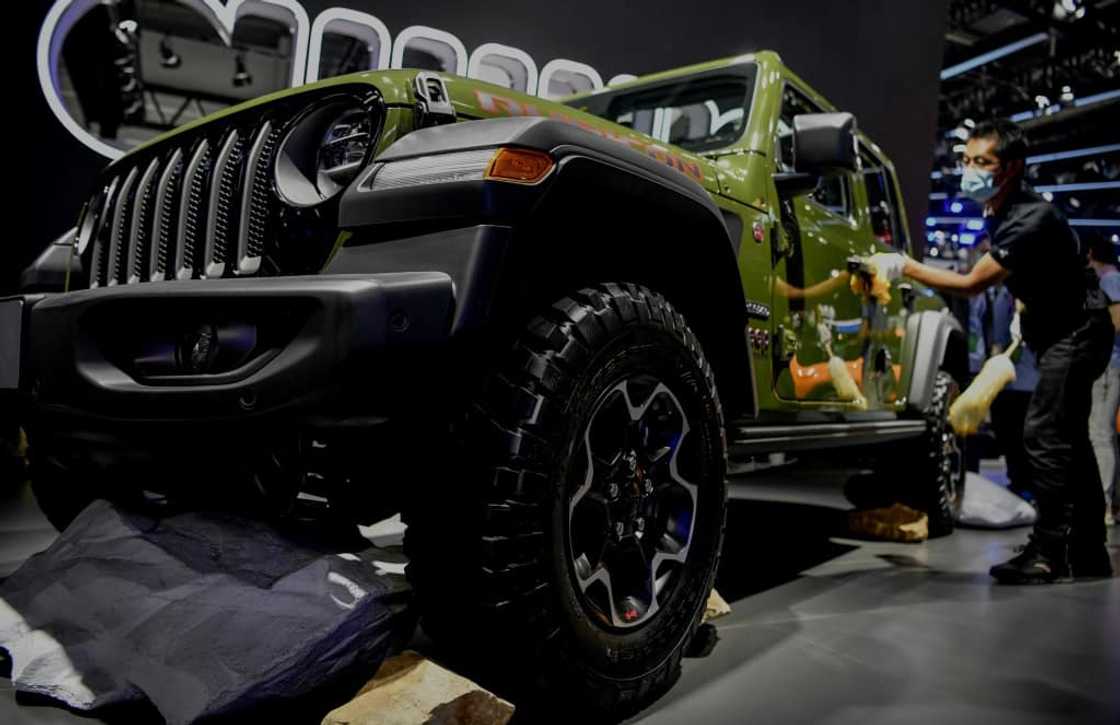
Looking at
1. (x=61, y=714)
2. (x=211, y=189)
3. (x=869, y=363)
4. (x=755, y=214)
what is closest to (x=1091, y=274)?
(x=869, y=363)

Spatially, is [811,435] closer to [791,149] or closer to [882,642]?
[882,642]

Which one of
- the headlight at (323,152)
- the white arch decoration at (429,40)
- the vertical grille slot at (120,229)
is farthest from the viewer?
the white arch decoration at (429,40)

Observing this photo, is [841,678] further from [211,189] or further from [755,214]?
[211,189]

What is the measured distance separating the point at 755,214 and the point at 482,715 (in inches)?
73.6

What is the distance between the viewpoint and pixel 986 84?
14250 mm

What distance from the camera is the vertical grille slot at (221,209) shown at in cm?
187

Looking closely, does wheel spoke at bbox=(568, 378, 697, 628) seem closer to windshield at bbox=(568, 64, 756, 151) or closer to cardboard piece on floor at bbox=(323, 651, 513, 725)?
cardboard piece on floor at bbox=(323, 651, 513, 725)

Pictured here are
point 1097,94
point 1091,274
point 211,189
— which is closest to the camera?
point 211,189

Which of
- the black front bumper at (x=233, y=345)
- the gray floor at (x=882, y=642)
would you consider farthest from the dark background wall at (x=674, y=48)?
the black front bumper at (x=233, y=345)

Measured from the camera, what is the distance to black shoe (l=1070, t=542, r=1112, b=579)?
3598 mm

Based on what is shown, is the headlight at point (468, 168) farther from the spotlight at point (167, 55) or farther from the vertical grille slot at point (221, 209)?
the spotlight at point (167, 55)

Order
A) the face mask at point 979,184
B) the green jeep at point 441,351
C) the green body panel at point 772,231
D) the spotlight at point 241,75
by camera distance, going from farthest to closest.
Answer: the spotlight at point 241,75, the face mask at point 979,184, the green body panel at point 772,231, the green jeep at point 441,351

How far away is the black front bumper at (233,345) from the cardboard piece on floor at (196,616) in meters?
0.38

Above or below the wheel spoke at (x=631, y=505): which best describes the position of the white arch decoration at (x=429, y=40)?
above
